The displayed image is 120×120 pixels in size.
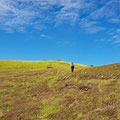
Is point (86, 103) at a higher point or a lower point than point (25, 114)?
higher

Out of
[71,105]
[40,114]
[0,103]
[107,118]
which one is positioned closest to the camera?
[107,118]

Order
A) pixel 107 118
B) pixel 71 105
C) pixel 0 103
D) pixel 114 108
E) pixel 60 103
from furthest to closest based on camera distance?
pixel 0 103 → pixel 60 103 → pixel 71 105 → pixel 114 108 → pixel 107 118

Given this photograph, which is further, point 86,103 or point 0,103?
point 0,103

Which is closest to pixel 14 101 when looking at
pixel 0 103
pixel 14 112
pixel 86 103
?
pixel 0 103

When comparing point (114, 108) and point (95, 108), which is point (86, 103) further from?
point (114, 108)

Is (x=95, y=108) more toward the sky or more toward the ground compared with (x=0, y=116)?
more toward the sky

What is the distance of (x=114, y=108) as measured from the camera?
13922mm

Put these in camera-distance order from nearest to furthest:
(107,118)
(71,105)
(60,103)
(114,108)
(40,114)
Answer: (107,118) < (114,108) < (40,114) < (71,105) < (60,103)

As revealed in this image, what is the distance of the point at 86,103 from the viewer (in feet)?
53.9

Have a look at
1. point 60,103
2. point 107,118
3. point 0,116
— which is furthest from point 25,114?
point 107,118

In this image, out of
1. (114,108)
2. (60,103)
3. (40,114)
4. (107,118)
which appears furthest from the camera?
(60,103)

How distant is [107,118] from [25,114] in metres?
8.01

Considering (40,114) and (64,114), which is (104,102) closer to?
(64,114)

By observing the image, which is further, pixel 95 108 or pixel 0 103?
pixel 0 103
